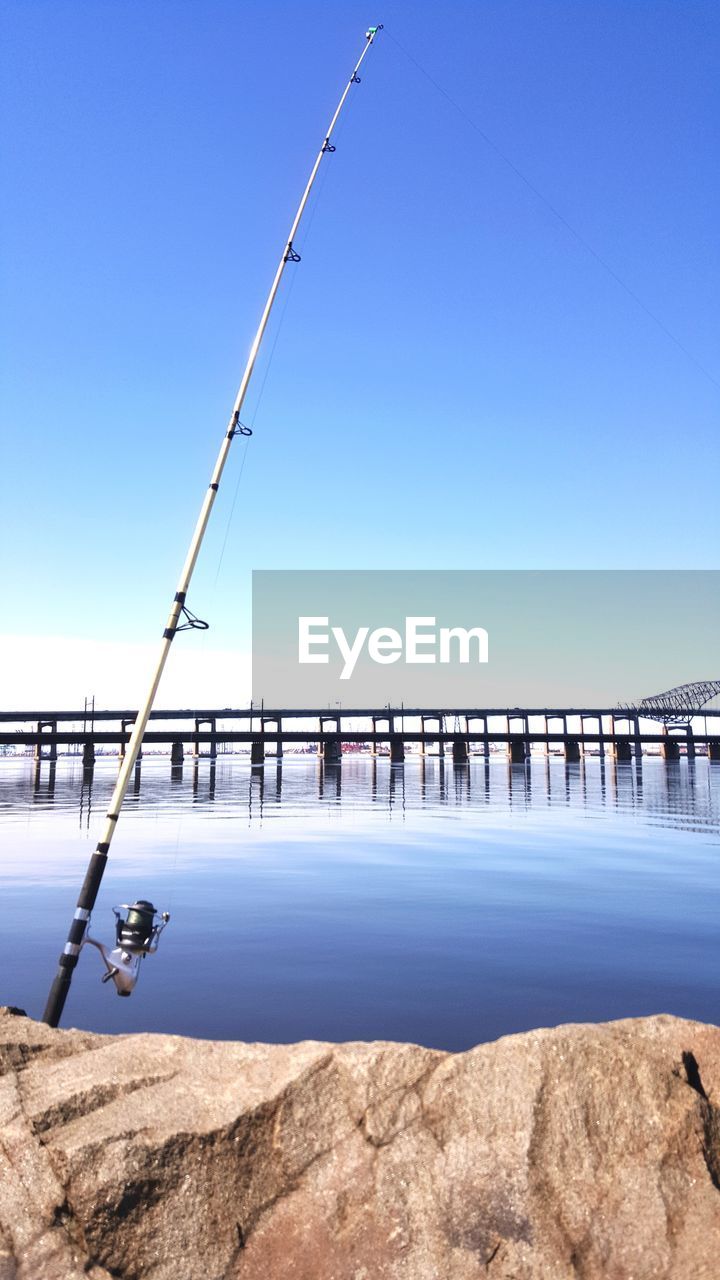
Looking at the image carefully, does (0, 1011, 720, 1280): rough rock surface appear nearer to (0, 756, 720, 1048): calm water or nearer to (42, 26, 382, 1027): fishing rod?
(42, 26, 382, 1027): fishing rod

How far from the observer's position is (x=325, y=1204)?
418 cm

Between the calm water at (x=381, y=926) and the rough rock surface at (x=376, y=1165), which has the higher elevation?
the rough rock surface at (x=376, y=1165)

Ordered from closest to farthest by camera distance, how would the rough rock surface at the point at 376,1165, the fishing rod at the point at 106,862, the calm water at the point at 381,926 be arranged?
the rough rock surface at the point at 376,1165 → the fishing rod at the point at 106,862 → the calm water at the point at 381,926

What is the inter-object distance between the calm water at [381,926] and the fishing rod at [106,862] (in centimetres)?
271

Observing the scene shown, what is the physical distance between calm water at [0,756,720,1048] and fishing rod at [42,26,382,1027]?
2705 mm

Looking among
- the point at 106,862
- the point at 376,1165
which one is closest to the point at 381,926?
the point at 106,862

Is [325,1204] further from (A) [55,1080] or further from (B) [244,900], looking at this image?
(B) [244,900]

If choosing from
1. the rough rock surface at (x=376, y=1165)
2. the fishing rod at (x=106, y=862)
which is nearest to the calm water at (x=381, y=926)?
the fishing rod at (x=106, y=862)

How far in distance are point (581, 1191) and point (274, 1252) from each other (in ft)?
5.03

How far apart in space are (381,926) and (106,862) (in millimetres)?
7211

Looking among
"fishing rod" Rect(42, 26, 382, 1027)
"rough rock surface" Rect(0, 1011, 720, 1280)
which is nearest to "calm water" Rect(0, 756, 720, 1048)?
"fishing rod" Rect(42, 26, 382, 1027)

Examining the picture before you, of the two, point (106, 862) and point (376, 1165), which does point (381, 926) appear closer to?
point (106, 862)

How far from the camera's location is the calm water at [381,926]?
32.7 feet

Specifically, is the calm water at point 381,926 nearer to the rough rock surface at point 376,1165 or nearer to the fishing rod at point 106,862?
the fishing rod at point 106,862
